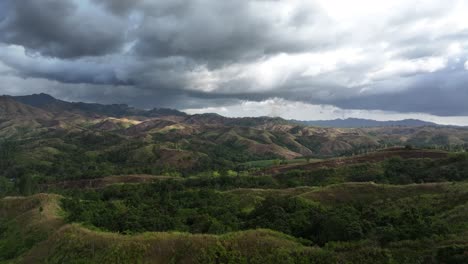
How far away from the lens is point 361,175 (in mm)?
131125

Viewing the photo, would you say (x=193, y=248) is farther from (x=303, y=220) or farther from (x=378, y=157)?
(x=378, y=157)

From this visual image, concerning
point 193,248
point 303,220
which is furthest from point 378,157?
point 193,248

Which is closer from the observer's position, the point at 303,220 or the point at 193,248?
the point at 193,248

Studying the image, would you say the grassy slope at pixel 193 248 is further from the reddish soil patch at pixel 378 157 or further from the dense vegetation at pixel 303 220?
the reddish soil patch at pixel 378 157

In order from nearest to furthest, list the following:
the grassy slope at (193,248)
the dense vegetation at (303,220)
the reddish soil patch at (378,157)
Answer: the grassy slope at (193,248), the dense vegetation at (303,220), the reddish soil patch at (378,157)

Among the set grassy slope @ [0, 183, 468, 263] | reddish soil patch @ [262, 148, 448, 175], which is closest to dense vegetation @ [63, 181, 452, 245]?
grassy slope @ [0, 183, 468, 263]

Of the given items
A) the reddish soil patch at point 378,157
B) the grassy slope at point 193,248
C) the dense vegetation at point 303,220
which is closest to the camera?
the grassy slope at point 193,248

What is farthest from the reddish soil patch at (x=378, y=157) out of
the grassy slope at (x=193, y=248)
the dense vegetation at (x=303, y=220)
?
the grassy slope at (x=193, y=248)

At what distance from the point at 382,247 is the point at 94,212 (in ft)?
170

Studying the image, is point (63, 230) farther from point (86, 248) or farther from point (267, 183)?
point (267, 183)

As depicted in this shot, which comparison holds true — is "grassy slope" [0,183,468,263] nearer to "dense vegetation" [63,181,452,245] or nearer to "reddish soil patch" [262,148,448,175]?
"dense vegetation" [63,181,452,245]

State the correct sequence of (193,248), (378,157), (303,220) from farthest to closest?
(378,157), (303,220), (193,248)

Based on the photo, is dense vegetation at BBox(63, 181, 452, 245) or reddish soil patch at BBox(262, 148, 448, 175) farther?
reddish soil patch at BBox(262, 148, 448, 175)

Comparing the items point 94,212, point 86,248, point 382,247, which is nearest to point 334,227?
point 382,247
